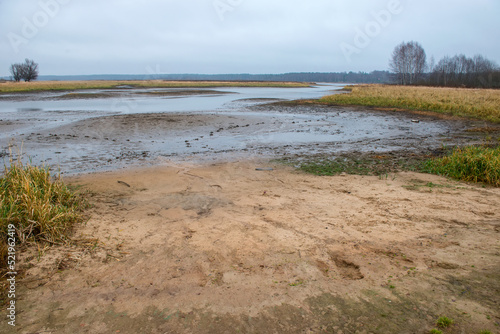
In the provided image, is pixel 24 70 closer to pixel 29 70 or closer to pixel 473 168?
pixel 29 70

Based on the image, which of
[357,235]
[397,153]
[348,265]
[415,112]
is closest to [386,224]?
[357,235]

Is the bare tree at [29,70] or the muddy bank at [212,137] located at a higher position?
the bare tree at [29,70]

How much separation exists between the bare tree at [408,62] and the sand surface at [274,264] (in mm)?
93482

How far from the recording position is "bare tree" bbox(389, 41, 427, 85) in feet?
289

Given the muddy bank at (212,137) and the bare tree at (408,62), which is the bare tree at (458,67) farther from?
the muddy bank at (212,137)

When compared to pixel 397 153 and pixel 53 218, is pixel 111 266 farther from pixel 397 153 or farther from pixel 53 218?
pixel 397 153

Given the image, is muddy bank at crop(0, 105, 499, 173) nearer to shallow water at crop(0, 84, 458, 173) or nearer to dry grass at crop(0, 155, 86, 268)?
shallow water at crop(0, 84, 458, 173)

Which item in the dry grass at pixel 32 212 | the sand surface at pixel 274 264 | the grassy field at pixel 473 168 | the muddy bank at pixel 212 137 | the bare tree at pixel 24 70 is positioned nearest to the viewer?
the sand surface at pixel 274 264

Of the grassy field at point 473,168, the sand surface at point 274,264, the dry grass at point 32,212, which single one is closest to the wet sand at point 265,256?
the sand surface at point 274,264

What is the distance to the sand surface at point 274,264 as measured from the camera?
302 centimetres

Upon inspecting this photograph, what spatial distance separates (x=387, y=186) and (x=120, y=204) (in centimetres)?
543

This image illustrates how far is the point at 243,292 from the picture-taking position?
11.3 ft

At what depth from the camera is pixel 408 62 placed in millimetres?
88312

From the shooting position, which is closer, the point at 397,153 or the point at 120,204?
the point at 120,204
